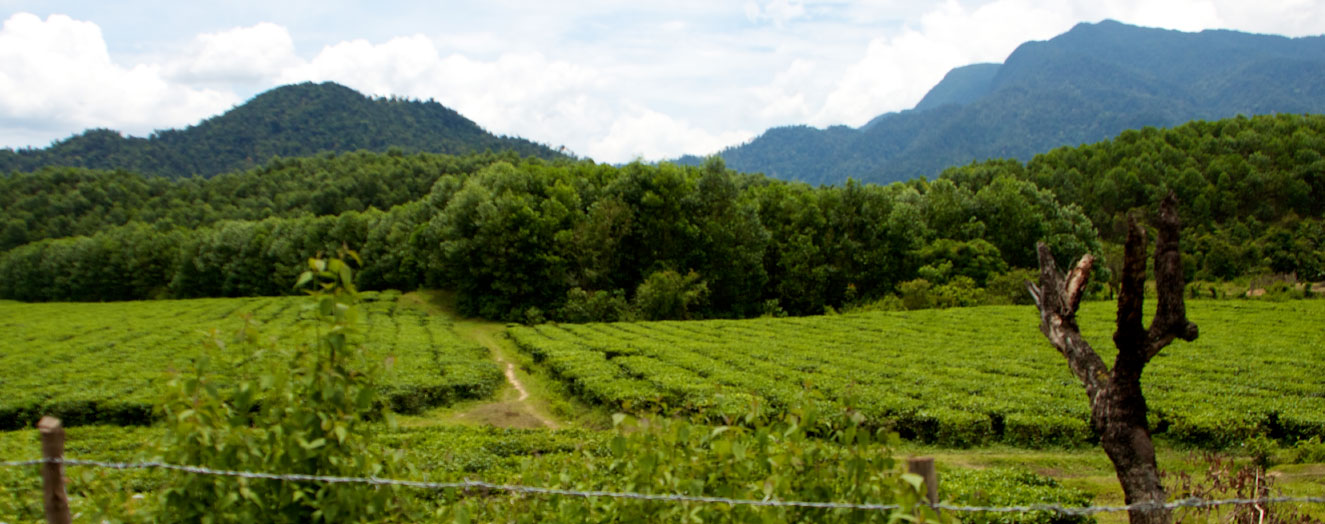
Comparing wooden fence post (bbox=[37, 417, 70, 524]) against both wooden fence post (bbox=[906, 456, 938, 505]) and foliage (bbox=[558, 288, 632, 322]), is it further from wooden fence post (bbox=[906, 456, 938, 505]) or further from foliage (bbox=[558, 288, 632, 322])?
foliage (bbox=[558, 288, 632, 322])

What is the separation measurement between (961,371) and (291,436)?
21.1m

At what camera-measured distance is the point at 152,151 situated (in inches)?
7087

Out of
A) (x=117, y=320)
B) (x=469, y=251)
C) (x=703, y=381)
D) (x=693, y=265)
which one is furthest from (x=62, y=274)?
(x=703, y=381)

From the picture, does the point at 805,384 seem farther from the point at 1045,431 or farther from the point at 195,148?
the point at 195,148

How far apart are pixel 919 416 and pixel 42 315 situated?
214ft

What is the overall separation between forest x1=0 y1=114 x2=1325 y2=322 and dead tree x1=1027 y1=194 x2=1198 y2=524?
2885 cm

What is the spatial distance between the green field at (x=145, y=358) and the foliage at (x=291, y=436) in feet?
0.80

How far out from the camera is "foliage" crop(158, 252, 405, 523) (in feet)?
15.0

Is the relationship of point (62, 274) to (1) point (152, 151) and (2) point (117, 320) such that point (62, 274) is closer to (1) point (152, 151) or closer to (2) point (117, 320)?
(2) point (117, 320)

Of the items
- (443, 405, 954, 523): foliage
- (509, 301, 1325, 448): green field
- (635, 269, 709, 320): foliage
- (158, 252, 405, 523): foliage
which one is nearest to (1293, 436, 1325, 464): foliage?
(509, 301, 1325, 448): green field

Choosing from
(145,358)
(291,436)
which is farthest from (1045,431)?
(145,358)

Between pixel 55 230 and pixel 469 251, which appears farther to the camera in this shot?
pixel 55 230

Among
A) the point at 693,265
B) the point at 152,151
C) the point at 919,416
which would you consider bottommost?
the point at 919,416

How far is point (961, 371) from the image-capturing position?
22.0 meters
